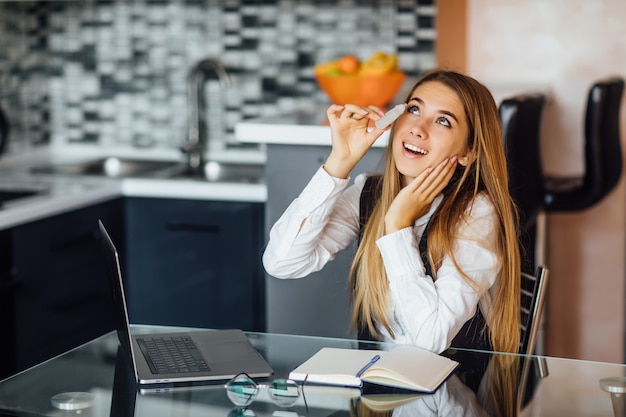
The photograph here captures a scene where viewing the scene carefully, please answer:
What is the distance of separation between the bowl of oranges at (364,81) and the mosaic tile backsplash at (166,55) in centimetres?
50

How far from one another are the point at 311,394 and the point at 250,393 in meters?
0.10

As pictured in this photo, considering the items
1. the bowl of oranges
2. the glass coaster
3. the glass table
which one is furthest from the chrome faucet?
the glass coaster

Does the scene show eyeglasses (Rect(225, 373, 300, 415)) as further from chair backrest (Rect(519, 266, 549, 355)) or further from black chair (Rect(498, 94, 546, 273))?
black chair (Rect(498, 94, 546, 273))

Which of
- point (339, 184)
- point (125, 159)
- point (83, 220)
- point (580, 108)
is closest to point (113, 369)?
point (339, 184)

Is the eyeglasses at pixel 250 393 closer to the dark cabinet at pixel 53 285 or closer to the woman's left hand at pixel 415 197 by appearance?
the woman's left hand at pixel 415 197

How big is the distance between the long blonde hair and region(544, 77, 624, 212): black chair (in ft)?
4.58

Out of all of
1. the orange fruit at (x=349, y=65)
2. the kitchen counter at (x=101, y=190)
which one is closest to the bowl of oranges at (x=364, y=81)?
the orange fruit at (x=349, y=65)

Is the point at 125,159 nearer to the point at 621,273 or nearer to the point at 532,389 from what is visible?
the point at 621,273

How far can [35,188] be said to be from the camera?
326 cm

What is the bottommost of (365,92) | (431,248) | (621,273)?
(621,273)

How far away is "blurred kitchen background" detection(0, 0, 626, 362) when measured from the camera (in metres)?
3.80

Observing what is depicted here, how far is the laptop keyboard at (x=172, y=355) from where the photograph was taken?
5.53ft

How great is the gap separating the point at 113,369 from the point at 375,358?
1.48 ft

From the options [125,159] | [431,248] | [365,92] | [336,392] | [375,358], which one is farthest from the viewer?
[125,159]
